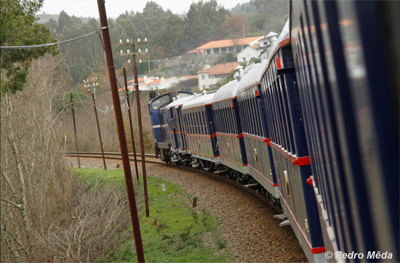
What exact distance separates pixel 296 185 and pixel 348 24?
5.11 metres

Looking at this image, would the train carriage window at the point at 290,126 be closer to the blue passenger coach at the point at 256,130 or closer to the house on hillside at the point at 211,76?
the blue passenger coach at the point at 256,130

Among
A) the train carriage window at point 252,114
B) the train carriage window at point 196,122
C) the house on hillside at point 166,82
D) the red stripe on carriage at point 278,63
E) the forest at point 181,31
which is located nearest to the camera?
the red stripe on carriage at point 278,63

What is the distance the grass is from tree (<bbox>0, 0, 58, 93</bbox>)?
538 cm

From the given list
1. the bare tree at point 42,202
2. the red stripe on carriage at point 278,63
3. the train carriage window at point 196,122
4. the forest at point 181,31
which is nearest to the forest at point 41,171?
the bare tree at point 42,202

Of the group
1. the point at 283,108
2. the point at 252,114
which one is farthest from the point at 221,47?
the point at 283,108

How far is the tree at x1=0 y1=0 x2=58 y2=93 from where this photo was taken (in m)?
13.3

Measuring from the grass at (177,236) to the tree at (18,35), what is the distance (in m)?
5.38

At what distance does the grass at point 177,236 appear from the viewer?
1242 cm

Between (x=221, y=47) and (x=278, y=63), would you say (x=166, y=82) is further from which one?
(x=278, y=63)

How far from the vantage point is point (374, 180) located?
5.73ft

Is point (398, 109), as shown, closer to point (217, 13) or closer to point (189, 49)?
point (189, 49)

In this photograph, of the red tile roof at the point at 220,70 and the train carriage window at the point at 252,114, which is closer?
the train carriage window at the point at 252,114

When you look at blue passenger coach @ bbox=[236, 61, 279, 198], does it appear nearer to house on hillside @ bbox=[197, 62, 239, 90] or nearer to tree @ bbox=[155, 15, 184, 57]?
house on hillside @ bbox=[197, 62, 239, 90]

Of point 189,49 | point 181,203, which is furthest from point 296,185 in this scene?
point 189,49
